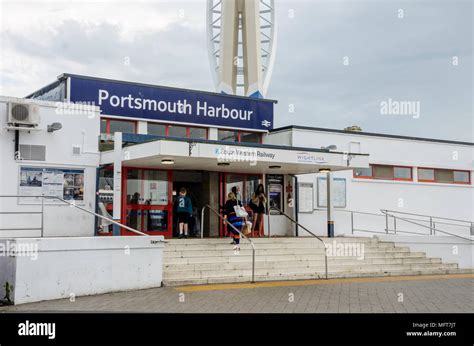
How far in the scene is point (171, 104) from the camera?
60.5 ft

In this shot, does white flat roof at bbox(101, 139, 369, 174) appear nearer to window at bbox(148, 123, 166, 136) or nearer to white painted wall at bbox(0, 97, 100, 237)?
white painted wall at bbox(0, 97, 100, 237)

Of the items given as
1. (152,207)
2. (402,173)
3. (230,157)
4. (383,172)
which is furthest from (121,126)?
(402,173)

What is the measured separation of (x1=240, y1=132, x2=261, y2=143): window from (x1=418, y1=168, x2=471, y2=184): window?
6.70 meters

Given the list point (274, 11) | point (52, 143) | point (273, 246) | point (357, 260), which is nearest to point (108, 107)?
point (52, 143)

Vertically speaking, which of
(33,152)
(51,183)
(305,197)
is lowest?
(305,197)

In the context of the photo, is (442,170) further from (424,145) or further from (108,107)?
(108,107)

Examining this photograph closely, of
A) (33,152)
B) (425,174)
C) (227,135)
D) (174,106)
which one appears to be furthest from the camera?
(425,174)

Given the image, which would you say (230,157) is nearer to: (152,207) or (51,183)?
(152,207)

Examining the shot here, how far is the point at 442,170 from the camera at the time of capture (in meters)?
23.4

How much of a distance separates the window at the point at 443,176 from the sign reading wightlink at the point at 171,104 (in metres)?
6.62

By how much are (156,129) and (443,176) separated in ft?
38.5

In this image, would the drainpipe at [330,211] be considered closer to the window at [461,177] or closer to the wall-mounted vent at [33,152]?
the window at [461,177]

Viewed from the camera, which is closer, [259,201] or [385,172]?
[259,201]

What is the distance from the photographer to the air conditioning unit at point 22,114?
14500 mm
